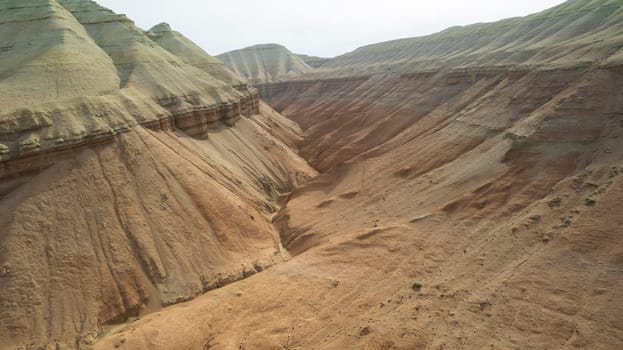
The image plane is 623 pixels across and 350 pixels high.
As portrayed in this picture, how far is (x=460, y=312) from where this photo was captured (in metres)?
13.7

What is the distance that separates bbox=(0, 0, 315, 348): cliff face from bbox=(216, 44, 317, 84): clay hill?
73.1 m

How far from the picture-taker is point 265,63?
114 meters

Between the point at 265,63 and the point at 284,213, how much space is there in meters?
94.5

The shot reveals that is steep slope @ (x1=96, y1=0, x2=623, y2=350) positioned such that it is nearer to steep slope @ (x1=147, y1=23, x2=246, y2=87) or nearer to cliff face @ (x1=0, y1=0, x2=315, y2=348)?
cliff face @ (x1=0, y1=0, x2=315, y2=348)

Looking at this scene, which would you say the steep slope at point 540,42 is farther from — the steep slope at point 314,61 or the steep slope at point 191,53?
the steep slope at point 314,61

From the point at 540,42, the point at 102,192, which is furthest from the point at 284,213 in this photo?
the point at 540,42

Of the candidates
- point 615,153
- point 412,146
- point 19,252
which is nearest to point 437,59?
point 412,146

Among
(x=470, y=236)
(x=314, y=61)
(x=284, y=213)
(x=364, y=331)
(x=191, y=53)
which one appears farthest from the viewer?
(x=314, y=61)

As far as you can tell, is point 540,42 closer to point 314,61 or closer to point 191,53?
point 191,53

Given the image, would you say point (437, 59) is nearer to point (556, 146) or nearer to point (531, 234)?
point (556, 146)

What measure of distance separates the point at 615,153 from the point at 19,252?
26247 millimetres

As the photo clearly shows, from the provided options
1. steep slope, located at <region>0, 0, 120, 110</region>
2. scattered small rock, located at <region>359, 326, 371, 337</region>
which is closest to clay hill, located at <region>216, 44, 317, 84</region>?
steep slope, located at <region>0, 0, 120, 110</region>

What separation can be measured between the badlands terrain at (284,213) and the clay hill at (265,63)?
72.5 m

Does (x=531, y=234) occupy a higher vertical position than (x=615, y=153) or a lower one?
lower
